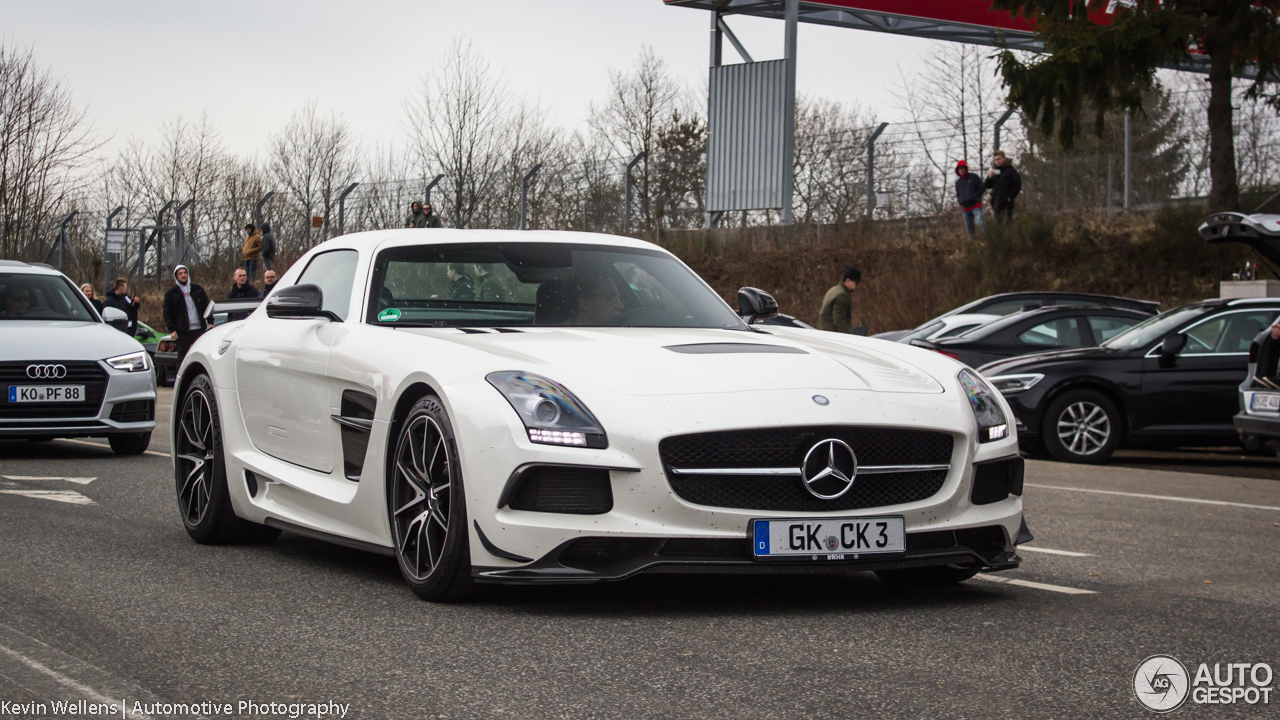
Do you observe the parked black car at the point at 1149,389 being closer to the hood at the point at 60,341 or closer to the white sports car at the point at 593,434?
the white sports car at the point at 593,434

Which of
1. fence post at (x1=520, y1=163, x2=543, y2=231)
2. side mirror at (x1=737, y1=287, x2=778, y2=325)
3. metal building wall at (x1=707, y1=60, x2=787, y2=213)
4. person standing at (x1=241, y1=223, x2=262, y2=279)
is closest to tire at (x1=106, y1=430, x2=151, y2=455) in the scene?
side mirror at (x1=737, y1=287, x2=778, y2=325)

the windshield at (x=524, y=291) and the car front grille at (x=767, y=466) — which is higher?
the windshield at (x=524, y=291)

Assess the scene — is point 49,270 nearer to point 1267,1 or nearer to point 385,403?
point 385,403

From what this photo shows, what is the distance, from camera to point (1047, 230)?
78.3 ft

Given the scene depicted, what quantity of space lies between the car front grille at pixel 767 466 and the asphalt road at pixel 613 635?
0.41 meters

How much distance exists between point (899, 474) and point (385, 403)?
1.94 meters

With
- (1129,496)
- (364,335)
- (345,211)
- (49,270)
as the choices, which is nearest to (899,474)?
(364,335)

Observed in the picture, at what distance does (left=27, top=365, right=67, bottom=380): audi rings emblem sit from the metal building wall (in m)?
19.2

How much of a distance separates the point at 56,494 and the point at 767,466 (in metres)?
5.67

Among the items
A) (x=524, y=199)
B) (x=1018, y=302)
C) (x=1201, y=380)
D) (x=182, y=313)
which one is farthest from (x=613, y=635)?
(x=524, y=199)

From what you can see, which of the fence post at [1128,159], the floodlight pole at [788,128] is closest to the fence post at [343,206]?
the floodlight pole at [788,128]

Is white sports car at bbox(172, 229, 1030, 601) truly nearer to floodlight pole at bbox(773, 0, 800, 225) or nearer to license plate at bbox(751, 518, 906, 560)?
license plate at bbox(751, 518, 906, 560)

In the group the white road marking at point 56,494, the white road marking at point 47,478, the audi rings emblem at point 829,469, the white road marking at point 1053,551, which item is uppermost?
the audi rings emblem at point 829,469

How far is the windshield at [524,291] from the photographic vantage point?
626 centimetres
